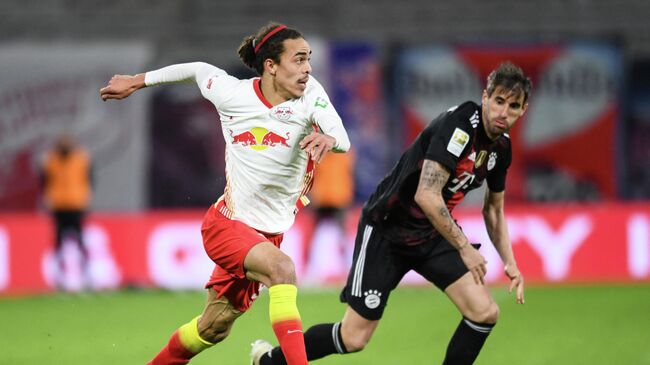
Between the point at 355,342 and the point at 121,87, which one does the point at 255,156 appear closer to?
the point at 121,87

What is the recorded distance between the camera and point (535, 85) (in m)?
17.7

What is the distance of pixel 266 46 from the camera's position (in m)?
6.24

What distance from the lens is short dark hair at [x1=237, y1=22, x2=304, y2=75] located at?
6.20 metres

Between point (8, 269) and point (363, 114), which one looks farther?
point (363, 114)

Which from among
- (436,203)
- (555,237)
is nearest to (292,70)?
(436,203)

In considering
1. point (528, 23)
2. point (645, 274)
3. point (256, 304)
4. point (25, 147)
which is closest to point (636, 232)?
point (645, 274)

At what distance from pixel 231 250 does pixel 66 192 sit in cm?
849

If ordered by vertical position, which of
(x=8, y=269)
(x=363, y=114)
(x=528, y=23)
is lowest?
(x=8, y=269)

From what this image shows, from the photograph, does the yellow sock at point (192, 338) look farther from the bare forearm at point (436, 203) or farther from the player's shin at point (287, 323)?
the bare forearm at point (436, 203)

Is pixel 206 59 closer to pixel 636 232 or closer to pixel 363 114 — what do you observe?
pixel 363 114

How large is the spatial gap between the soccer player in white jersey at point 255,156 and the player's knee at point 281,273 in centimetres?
2

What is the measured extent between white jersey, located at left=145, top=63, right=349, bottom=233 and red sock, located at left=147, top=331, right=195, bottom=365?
81 centimetres

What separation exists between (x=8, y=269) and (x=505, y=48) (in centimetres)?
816

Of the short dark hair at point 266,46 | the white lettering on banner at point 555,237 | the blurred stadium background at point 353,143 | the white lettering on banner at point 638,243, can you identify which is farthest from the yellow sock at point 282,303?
the white lettering on banner at point 638,243
